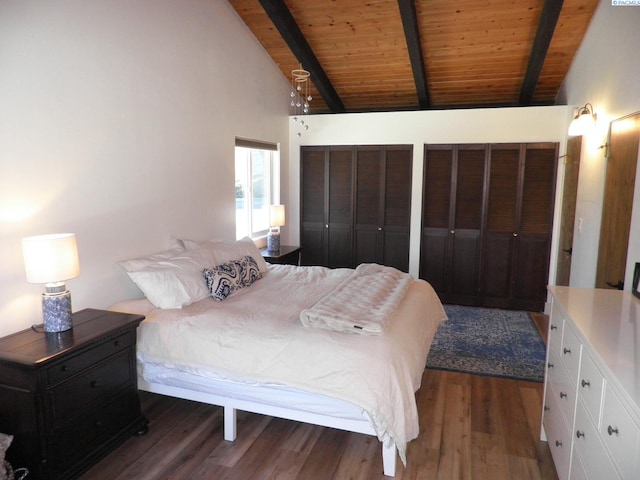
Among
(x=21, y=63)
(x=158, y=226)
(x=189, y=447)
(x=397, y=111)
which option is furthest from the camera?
(x=397, y=111)

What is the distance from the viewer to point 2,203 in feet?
7.96

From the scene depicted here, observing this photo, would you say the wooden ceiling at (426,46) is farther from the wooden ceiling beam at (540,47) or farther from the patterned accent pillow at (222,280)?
the patterned accent pillow at (222,280)

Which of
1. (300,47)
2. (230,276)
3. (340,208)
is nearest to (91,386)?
(230,276)

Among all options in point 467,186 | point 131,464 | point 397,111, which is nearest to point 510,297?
point 467,186

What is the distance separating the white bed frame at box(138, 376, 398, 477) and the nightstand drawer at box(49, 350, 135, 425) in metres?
0.28

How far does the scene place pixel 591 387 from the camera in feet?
5.75

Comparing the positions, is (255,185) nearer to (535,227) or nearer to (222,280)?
(222,280)

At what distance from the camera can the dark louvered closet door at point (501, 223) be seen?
5.27 meters

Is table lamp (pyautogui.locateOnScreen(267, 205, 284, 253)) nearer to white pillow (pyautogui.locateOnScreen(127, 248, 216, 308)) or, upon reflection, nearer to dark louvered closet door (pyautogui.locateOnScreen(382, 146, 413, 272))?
dark louvered closet door (pyautogui.locateOnScreen(382, 146, 413, 272))

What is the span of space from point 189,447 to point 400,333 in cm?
138

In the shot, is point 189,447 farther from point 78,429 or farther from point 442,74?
point 442,74

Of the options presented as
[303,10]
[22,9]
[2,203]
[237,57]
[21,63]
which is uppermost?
[303,10]

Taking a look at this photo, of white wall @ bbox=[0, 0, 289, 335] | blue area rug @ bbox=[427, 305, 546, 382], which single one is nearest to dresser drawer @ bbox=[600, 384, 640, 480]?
blue area rug @ bbox=[427, 305, 546, 382]

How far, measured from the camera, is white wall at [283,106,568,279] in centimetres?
512
